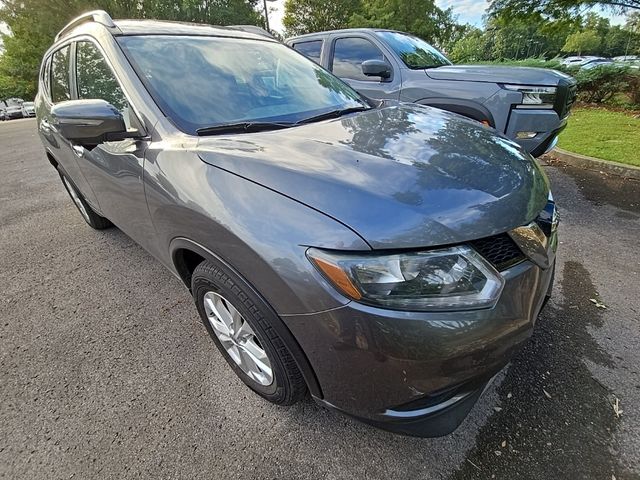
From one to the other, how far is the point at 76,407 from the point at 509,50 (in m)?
57.6

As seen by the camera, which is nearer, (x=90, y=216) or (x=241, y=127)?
(x=241, y=127)

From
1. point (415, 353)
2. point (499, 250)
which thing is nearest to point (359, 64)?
point (499, 250)

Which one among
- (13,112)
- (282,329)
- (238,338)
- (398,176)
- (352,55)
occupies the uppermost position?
(352,55)

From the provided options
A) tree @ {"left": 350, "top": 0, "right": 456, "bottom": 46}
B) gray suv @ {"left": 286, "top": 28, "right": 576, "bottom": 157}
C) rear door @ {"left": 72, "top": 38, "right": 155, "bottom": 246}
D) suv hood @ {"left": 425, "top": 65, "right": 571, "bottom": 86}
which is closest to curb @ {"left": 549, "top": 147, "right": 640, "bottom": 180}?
gray suv @ {"left": 286, "top": 28, "right": 576, "bottom": 157}

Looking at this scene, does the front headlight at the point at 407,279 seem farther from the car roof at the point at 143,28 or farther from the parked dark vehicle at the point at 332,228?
the car roof at the point at 143,28

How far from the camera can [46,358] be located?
221cm

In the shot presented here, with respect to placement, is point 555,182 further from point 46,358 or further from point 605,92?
point 605,92

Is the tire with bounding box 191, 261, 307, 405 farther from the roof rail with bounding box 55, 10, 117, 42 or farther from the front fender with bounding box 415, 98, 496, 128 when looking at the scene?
the front fender with bounding box 415, 98, 496, 128

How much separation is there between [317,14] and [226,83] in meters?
39.1

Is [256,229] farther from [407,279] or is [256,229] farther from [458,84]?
[458,84]

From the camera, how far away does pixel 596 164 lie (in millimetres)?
4910

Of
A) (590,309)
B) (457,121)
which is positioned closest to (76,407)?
(457,121)

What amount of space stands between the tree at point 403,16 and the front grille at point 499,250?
32749 mm

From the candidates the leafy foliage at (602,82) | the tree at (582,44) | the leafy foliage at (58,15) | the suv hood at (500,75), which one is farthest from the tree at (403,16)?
the tree at (582,44)
